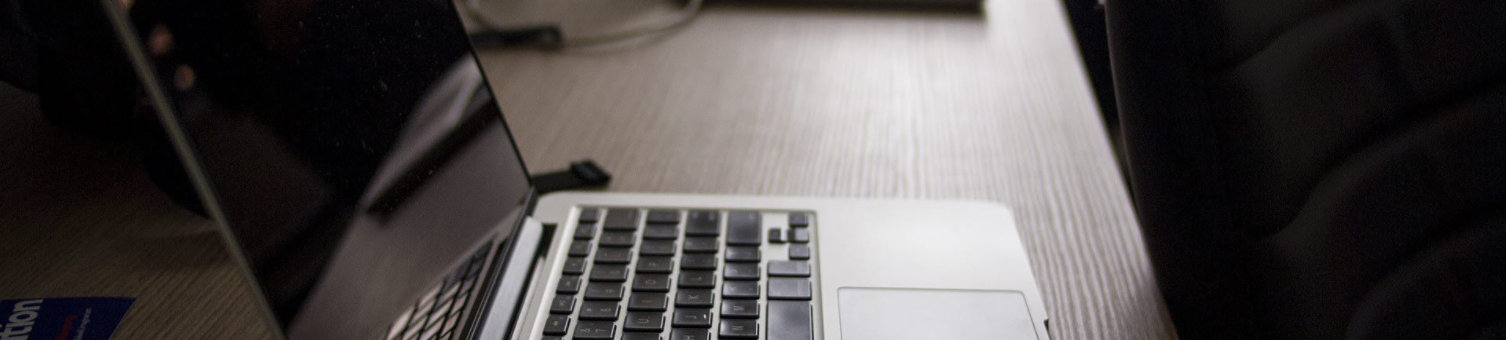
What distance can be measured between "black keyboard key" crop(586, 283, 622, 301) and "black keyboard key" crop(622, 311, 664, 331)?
14 mm

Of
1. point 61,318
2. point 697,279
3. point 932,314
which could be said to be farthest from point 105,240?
point 932,314

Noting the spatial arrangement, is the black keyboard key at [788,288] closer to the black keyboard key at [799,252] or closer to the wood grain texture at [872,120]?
the black keyboard key at [799,252]

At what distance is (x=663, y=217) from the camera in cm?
48

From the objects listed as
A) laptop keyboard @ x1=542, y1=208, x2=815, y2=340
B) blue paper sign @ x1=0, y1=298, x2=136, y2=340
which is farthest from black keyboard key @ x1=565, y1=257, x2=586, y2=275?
blue paper sign @ x1=0, y1=298, x2=136, y2=340

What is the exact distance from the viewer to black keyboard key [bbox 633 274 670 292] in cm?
42

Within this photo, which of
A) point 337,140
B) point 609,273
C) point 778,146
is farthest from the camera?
point 778,146

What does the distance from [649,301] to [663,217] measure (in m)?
0.08

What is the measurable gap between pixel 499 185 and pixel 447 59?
69mm

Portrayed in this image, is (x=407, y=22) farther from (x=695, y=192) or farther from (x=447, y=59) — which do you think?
(x=695, y=192)

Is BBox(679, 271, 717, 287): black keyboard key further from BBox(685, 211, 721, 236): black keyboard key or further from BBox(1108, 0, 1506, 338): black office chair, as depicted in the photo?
BBox(1108, 0, 1506, 338): black office chair

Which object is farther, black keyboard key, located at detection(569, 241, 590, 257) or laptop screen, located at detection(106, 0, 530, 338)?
black keyboard key, located at detection(569, 241, 590, 257)

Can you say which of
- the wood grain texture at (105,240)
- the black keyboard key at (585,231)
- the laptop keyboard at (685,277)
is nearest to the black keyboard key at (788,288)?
the laptop keyboard at (685,277)

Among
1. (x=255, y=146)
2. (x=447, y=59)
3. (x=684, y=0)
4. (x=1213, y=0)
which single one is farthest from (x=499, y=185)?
(x=684, y=0)

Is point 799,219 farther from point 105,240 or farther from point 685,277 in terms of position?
point 105,240
